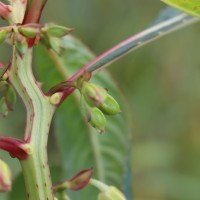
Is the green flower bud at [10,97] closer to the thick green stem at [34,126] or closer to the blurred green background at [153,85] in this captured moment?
the thick green stem at [34,126]

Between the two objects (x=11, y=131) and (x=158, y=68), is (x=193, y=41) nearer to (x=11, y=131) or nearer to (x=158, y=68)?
(x=158, y=68)

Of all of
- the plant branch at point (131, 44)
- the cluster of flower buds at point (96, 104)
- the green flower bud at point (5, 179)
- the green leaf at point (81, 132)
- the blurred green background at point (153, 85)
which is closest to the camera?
the green flower bud at point (5, 179)

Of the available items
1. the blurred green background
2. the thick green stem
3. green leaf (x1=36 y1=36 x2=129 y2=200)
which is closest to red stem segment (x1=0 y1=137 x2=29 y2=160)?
the thick green stem

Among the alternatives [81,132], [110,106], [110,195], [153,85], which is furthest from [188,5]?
[153,85]

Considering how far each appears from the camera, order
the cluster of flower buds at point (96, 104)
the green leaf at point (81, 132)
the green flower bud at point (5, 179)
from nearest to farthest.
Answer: the green flower bud at point (5, 179), the cluster of flower buds at point (96, 104), the green leaf at point (81, 132)

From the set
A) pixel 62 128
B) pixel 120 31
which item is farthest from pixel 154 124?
pixel 62 128

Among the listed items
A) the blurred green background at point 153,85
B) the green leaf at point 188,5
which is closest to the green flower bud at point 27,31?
the green leaf at point 188,5

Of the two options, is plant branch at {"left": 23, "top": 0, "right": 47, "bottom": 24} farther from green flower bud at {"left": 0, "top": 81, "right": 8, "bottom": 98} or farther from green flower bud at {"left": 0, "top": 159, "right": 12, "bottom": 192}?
green flower bud at {"left": 0, "top": 159, "right": 12, "bottom": 192}
